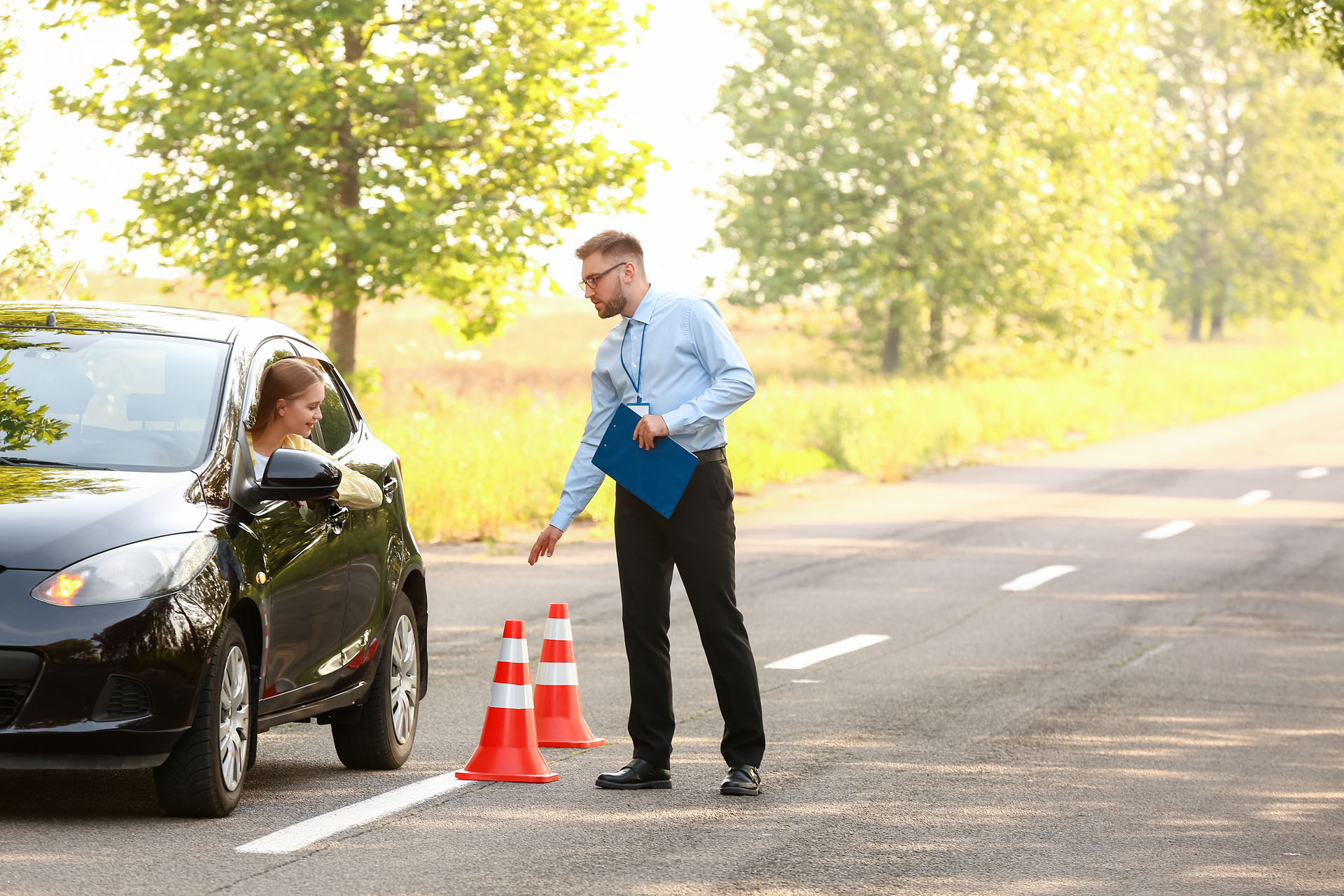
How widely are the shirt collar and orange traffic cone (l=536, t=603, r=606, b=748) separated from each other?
1424mm

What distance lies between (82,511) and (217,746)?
2.73 feet

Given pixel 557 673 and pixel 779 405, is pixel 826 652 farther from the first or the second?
pixel 779 405

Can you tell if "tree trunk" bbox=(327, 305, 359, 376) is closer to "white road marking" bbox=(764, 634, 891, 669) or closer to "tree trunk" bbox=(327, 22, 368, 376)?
"tree trunk" bbox=(327, 22, 368, 376)

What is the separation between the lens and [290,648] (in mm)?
6398

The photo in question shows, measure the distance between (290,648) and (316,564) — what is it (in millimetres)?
332

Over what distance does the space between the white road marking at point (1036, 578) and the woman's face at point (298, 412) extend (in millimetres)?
8422

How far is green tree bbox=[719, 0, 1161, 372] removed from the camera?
37.7 meters

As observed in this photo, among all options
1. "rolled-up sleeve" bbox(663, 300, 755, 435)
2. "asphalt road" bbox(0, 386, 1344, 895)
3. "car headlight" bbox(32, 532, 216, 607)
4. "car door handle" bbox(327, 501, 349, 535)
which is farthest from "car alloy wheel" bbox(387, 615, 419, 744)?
"car headlight" bbox(32, 532, 216, 607)

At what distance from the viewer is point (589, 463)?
7.04 meters

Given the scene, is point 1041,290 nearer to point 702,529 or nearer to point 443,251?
point 443,251

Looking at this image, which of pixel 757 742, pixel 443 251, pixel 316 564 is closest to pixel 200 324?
pixel 316 564

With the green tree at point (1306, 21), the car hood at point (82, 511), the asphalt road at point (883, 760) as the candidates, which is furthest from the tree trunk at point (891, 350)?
the car hood at point (82, 511)

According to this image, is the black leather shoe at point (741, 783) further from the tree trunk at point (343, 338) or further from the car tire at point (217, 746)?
the tree trunk at point (343, 338)

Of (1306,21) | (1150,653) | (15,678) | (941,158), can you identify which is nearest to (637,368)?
(15,678)
